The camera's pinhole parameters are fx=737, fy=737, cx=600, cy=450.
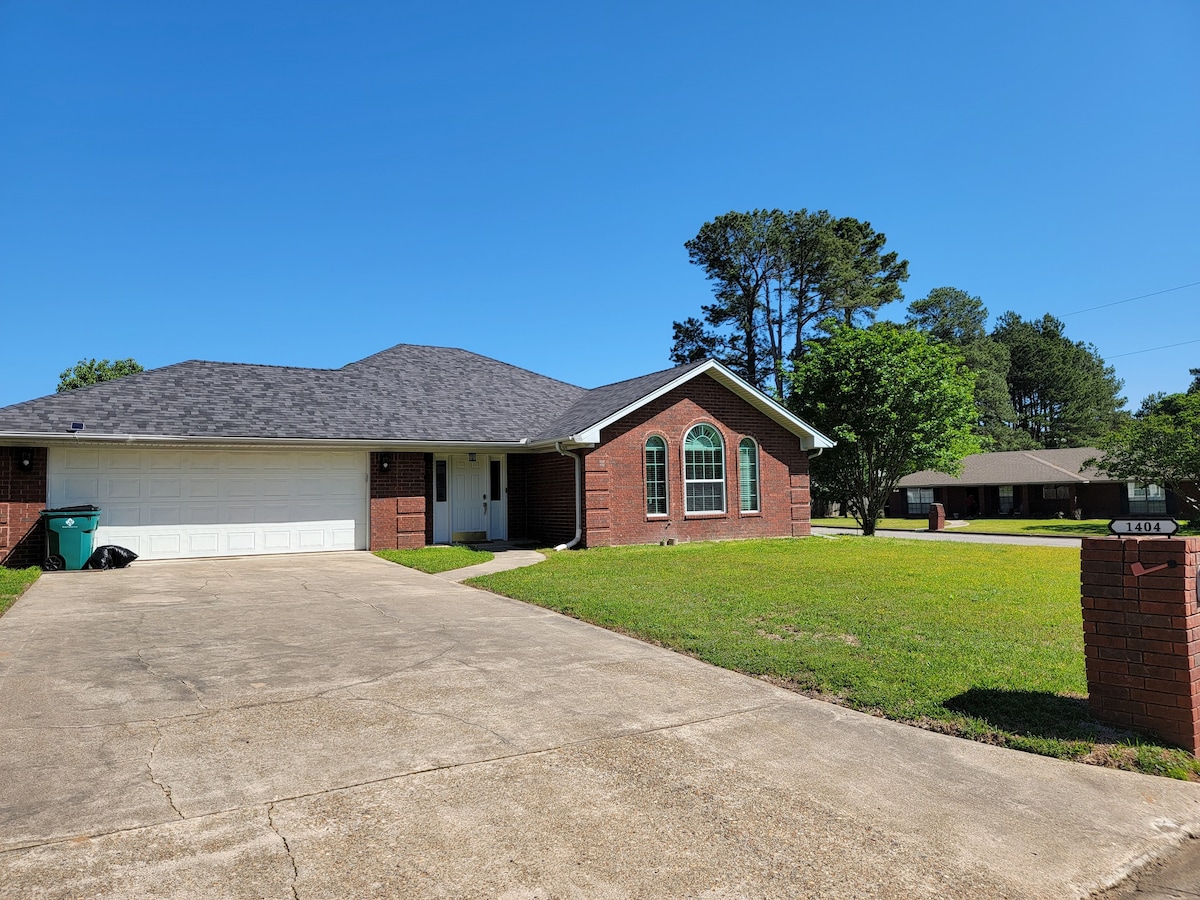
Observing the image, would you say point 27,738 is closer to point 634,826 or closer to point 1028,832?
point 634,826

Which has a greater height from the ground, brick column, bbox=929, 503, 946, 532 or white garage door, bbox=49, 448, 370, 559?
white garage door, bbox=49, 448, 370, 559

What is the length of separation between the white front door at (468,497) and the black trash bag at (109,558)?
6.77m

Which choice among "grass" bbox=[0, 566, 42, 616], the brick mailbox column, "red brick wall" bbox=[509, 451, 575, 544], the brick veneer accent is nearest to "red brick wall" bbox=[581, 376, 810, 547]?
"red brick wall" bbox=[509, 451, 575, 544]

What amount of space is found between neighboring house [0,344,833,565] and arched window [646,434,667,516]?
4cm

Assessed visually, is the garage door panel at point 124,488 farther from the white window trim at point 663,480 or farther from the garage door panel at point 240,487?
the white window trim at point 663,480

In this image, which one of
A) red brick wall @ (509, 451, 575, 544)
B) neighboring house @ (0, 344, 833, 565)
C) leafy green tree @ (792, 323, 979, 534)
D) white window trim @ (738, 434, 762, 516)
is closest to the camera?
neighboring house @ (0, 344, 833, 565)

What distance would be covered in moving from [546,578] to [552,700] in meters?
6.42

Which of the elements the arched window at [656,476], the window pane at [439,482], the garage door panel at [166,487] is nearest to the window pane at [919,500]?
the arched window at [656,476]

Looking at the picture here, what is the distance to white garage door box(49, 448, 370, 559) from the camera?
48.1ft

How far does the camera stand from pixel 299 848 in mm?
3248

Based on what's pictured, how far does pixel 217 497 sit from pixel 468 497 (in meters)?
5.59

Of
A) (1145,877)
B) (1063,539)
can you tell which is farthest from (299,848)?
(1063,539)

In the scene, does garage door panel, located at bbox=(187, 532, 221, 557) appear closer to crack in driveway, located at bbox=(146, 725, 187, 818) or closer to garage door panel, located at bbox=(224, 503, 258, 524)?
garage door panel, located at bbox=(224, 503, 258, 524)

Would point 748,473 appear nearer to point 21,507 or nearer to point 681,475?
point 681,475
